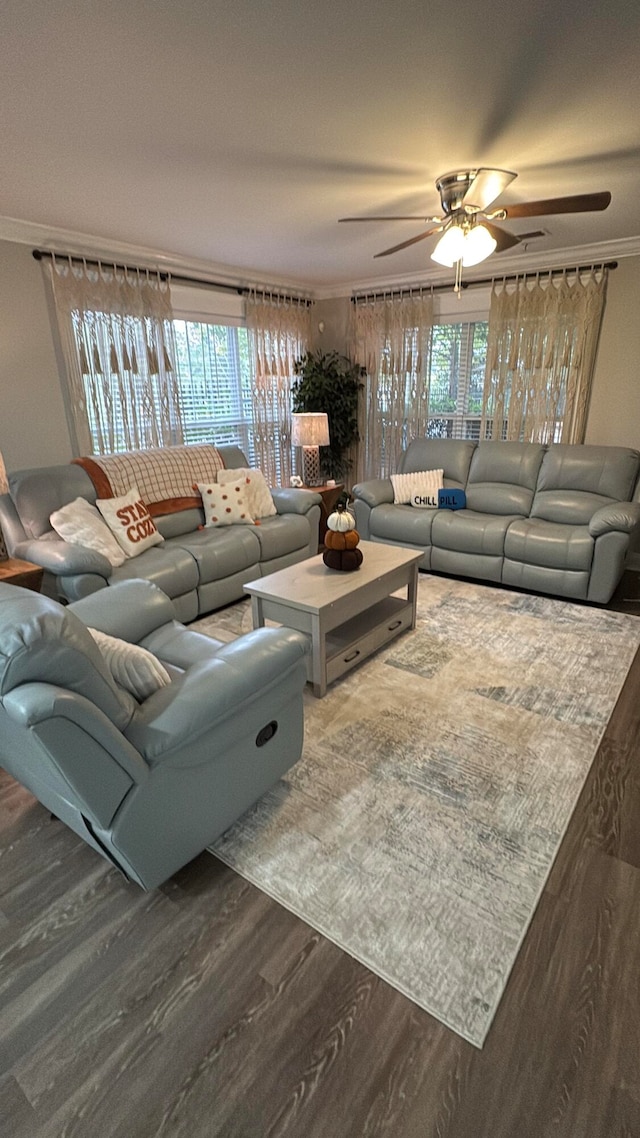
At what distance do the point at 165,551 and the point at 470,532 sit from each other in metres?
2.19

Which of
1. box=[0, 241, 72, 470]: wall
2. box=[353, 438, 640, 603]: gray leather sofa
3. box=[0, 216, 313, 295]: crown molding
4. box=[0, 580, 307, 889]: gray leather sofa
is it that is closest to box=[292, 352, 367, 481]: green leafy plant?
box=[0, 216, 313, 295]: crown molding

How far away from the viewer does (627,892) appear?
5.16 ft

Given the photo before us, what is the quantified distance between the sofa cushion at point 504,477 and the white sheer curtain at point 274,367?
199 cm

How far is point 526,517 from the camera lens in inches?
160

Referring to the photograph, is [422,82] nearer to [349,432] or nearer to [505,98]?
[505,98]

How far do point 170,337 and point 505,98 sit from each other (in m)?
2.93

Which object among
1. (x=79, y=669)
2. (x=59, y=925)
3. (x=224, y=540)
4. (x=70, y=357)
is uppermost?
(x=70, y=357)

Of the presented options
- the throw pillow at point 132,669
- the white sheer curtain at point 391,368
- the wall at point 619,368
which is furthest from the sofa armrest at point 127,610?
the wall at point 619,368

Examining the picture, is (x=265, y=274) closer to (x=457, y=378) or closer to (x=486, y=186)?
(x=457, y=378)

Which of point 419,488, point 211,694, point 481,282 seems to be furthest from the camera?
point 481,282

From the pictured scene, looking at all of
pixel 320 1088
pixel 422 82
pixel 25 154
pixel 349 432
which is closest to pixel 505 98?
pixel 422 82

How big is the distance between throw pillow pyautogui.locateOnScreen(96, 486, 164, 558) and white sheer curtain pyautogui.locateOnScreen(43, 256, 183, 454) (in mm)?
727

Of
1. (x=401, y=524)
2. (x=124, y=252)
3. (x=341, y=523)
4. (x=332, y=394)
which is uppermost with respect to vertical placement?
(x=124, y=252)

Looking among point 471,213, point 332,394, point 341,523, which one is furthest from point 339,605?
point 332,394
